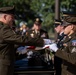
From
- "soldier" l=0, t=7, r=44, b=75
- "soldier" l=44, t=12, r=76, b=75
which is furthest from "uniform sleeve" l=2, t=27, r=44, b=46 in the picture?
"soldier" l=44, t=12, r=76, b=75

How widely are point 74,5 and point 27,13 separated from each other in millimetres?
13406

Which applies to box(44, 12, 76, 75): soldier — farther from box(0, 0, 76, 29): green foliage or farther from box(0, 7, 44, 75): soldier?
box(0, 0, 76, 29): green foliage

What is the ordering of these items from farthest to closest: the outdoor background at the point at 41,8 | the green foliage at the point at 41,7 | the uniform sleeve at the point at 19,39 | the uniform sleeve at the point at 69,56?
the green foliage at the point at 41,7
the outdoor background at the point at 41,8
the uniform sleeve at the point at 19,39
the uniform sleeve at the point at 69,56

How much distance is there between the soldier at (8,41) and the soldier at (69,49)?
1.19 feet

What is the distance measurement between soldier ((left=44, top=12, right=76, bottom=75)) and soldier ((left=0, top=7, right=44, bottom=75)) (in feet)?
1.19

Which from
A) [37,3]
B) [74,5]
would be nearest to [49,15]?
[37,3]

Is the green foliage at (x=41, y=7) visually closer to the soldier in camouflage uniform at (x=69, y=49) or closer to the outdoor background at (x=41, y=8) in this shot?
the outdoor background at (x=41, y=8)

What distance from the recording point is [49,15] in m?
32.3

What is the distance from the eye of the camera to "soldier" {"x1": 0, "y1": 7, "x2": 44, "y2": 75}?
4.30m

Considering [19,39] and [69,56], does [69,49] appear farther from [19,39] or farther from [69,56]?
[19,39]

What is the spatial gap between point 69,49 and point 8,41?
83 centimetres

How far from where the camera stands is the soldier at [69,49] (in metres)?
3.89

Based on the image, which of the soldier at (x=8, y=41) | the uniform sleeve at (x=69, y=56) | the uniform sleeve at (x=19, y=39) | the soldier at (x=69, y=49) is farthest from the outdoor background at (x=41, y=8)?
the uniform sleeve at (x=69, y=56)

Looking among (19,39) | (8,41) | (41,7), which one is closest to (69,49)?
(19,39)
